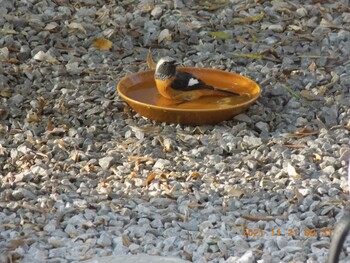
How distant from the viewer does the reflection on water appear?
5.98 m

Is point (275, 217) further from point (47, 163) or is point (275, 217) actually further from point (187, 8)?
point (187, 8)

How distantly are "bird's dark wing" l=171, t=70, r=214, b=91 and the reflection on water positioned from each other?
4.2 inches

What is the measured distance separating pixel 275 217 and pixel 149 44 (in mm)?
2784

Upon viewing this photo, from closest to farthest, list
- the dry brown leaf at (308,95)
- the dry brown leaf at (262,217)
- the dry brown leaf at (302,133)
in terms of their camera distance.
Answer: the dry brown leaf at (262,217) → the dry brown leaf at (302,133) → the dry brown leaf at (308,95)

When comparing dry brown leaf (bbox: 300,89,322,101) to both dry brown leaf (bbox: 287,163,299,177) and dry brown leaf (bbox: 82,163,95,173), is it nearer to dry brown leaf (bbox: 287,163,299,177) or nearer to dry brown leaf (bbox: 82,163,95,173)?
dry brown leaf (bbox: 287,163,299,177)

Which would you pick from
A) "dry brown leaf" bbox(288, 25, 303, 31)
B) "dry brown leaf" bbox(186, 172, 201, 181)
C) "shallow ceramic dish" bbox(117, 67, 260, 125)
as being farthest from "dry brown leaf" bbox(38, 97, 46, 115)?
"dry brown leaf" bbox(288, 25, 303, 31)

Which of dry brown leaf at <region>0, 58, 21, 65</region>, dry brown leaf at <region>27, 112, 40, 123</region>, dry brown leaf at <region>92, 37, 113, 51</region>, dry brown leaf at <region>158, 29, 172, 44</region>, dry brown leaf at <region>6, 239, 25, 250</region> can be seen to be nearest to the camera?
dry brown leaf at <region>6, 239, 25, 250</region>

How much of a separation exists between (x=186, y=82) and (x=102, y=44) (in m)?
1.13

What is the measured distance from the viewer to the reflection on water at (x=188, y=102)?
5.98 m

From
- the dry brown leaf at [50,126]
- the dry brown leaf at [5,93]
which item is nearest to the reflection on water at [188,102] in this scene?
the dry brown leaf at [50,126]

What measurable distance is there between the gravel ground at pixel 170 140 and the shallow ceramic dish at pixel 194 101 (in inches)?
3.6

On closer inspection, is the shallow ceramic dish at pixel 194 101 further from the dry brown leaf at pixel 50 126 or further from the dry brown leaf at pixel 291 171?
the dry brown leaf at pixel 291 171

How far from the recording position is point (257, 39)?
7070 mm

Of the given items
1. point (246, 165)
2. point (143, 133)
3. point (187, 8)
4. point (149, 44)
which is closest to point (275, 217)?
point (246, 165)
